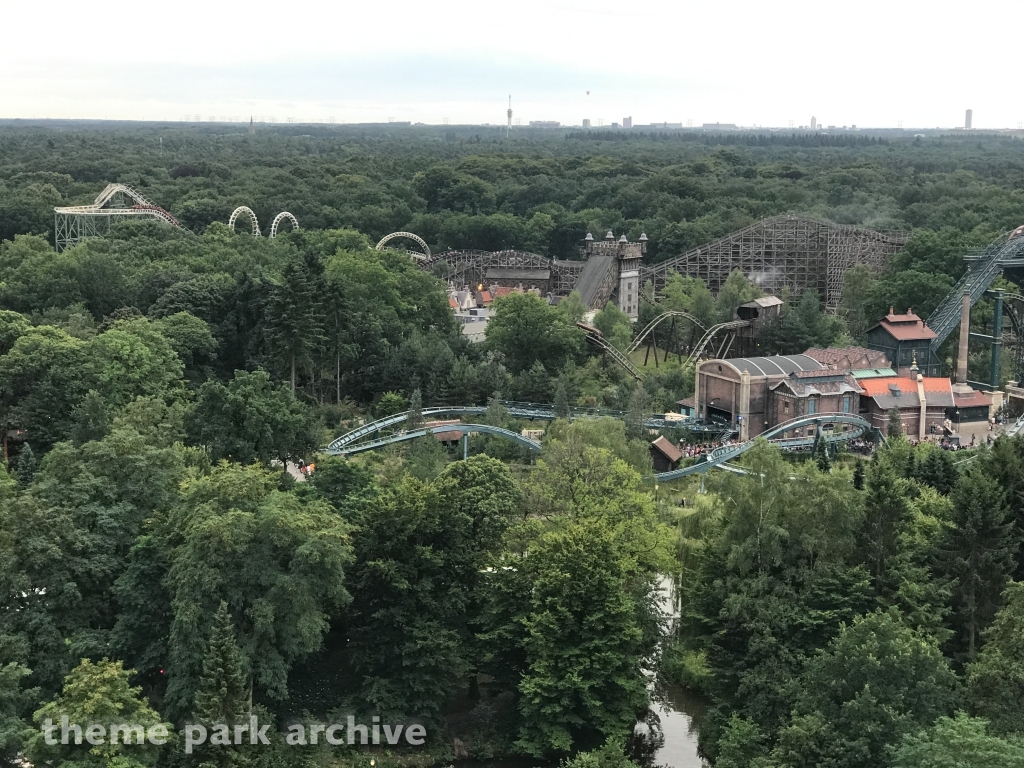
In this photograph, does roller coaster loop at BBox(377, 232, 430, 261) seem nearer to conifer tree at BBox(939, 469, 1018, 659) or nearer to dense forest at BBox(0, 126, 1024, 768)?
dense forest at BBox(0, 126, 1024, 768)

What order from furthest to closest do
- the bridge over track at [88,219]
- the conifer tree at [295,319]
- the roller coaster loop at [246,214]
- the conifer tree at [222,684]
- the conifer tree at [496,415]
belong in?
the roller coaster loop at [246,214], the bridge over track at [88,219], the conifer tree at [295,319], the conifer tree at [496,415], the conifer tree at [222,684]

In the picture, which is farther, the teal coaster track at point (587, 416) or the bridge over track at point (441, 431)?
the bridge over track at point (441, 431)

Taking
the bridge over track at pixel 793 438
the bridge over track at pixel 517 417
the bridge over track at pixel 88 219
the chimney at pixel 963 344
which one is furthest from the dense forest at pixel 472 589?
the bridge over track at pixel 88 219

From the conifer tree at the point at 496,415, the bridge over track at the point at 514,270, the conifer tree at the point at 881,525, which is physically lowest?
the conifer tree at the point at 496,415

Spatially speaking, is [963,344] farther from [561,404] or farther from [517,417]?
[517,417]

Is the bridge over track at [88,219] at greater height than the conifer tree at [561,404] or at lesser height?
greater

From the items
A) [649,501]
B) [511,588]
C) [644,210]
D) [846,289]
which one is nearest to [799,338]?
[846,289]

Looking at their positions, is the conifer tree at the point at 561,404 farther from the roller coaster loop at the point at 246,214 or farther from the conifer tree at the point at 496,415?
the roller coaster loop at the point at 246,214

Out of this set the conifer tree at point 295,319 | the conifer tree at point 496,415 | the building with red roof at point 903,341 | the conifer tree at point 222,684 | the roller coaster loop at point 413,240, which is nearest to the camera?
the conifer tree at point 222,684

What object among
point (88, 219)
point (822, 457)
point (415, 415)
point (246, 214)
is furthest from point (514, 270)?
point (822, 457)

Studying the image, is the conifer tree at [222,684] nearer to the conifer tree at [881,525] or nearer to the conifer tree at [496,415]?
the conifer tree at [881,525]

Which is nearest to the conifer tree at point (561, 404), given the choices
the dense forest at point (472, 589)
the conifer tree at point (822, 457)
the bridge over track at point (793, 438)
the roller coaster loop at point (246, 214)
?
the dense forest at point (472, 589)
